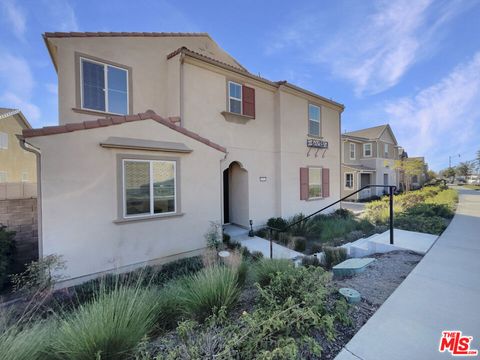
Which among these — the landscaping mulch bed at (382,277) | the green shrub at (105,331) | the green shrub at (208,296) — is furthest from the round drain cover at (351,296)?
the green shrub at (105,331)

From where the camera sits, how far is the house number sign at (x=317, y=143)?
12.5 metres

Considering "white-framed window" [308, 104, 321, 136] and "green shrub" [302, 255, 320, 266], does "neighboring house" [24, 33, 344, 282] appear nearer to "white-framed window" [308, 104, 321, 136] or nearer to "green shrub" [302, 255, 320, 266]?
"white-framed window" [308, 104, 321, 136]

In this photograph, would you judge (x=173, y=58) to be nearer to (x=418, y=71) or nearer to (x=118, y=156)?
(x=118, y=156)

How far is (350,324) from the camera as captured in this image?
2775mm

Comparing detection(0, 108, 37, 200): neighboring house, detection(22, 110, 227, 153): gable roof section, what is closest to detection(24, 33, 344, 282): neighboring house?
detection(22, 110, 227, 153): gable roof section

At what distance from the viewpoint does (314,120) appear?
A: 13.1 metres

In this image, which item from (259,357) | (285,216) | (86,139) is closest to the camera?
(259,357)

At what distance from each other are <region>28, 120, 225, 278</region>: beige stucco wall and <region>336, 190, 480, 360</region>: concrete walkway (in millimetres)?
5583

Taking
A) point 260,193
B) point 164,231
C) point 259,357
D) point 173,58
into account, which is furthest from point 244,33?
point 259,357

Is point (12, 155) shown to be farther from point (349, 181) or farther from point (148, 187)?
point (349, 181)

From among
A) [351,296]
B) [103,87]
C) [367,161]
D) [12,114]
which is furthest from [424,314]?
[12,114]

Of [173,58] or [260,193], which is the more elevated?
[173,58]

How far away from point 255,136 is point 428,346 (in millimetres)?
9135

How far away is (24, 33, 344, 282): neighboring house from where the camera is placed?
17.9 ft
